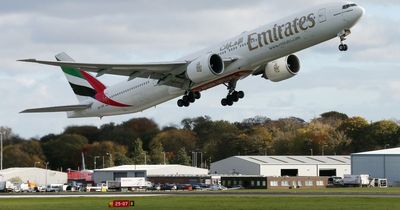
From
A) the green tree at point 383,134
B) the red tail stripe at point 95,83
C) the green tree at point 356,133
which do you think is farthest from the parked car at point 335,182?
the red tail stripe at point 95,83

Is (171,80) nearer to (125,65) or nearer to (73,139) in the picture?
(125,65)

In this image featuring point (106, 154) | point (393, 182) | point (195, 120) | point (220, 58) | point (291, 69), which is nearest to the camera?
point (220, 58)

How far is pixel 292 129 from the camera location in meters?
176

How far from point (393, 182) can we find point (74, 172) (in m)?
55.5

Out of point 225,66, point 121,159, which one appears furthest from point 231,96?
point 121,159

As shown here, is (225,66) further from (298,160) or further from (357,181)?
(298,160)

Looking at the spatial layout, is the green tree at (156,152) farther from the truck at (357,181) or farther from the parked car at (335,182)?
the truck at (357,181)

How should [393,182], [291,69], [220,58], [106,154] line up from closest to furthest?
1. [220,58]
2. [291,69]
3. [393,182]
4. [106,154]

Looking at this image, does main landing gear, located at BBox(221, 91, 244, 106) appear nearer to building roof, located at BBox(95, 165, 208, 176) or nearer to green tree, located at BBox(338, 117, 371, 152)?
building roof, located at BBox(95, 165, 208, 176)

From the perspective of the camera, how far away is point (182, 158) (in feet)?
538

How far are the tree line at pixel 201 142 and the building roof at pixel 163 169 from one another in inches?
47.9

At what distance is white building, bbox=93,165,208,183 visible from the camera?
15412 cm

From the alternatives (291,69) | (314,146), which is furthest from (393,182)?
(291,69)

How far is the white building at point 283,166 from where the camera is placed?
147 metres
